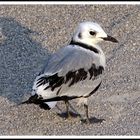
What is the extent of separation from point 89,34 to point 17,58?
1.27 metres

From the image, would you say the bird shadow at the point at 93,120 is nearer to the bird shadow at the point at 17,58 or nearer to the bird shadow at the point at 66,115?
the bird shadow at the point at 66,115

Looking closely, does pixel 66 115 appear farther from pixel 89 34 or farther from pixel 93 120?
pixel 89 34

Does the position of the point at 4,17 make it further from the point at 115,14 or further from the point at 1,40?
the point at 115,14

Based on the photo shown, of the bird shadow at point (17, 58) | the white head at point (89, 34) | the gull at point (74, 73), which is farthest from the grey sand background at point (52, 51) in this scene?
the white head at point (89, 34)

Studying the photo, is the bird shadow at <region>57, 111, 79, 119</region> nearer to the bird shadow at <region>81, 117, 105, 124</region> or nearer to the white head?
the bird shadow at <region>81, 117, 105, 124</region>

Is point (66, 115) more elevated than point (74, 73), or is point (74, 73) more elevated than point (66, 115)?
point (74, 73)

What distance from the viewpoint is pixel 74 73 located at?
5.45m

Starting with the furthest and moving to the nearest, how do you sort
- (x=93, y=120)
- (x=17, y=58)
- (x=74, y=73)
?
(x=17, y=58), (x=93, y=120), (x=74, y=73)

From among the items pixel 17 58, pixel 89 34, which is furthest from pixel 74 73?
pixel 17 58

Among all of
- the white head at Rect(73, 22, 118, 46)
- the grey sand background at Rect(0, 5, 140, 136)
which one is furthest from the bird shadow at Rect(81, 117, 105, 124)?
the white head at Rect(73, 22, 118, 46)

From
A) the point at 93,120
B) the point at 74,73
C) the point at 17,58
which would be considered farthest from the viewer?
the point at 17,58

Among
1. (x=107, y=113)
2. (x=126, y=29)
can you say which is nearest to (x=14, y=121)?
(x=107, y=113)

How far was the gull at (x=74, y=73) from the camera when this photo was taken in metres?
5.41

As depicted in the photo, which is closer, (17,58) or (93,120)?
(93,120)
